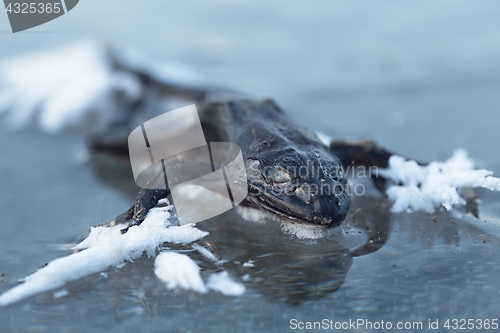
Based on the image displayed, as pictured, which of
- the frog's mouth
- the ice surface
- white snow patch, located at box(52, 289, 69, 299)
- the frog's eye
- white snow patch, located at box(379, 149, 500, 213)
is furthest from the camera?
the ice surface

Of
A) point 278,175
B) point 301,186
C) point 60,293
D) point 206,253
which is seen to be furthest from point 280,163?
point 60,293

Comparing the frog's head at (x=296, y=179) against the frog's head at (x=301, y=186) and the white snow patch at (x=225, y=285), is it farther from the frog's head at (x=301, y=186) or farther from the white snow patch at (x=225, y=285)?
the white snow patch at (x=225, y=285)

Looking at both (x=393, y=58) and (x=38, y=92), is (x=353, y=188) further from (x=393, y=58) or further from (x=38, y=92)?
(x=38, y=92)

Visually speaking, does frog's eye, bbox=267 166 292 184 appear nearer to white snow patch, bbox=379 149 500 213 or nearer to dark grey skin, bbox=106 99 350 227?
dark grey skin, bbox=106 99 350 227

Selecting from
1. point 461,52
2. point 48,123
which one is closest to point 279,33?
point 461,52

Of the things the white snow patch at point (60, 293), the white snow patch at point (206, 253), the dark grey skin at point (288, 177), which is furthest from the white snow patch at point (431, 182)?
the white snow patch at point (60, 293)

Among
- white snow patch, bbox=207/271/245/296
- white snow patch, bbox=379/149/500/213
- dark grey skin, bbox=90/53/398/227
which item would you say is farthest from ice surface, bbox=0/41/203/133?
white snow patch, bbox=207/271/245/296
